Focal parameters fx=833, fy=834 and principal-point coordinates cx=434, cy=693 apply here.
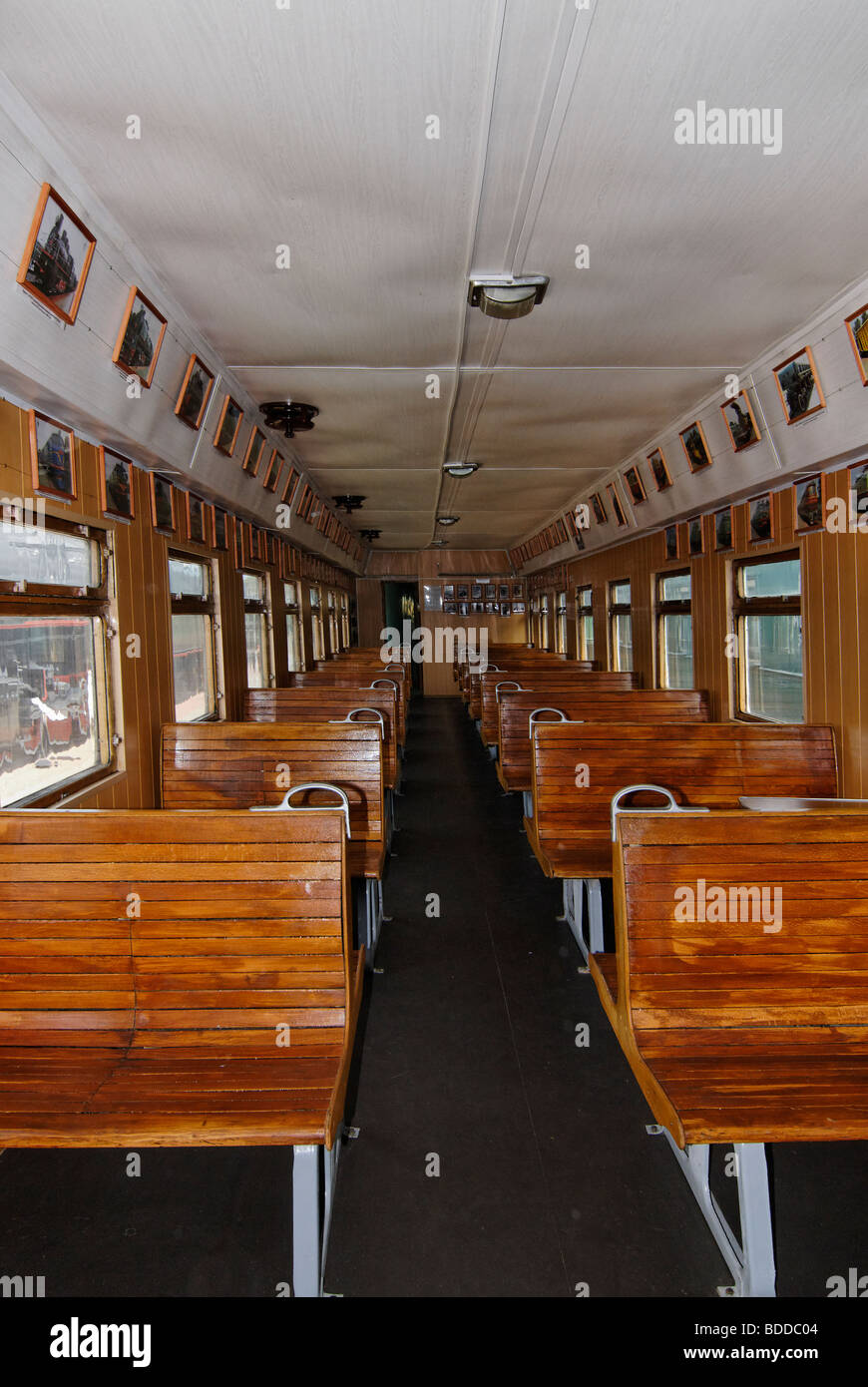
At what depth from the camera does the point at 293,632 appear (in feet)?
34.0

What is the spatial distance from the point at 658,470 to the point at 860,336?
3.55m

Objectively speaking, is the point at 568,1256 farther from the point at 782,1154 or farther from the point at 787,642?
the point at 787,642

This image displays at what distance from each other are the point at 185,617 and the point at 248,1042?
3.96 m

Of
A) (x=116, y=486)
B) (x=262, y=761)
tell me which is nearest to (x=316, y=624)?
(x=262, y=761)

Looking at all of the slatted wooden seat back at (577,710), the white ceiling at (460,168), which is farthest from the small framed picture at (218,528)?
the slatted wooden seat back at (577,710)

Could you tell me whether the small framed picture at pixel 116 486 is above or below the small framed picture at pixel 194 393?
below

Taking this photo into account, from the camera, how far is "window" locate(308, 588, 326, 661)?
40.1ft

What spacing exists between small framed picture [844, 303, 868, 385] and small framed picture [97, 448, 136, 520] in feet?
11.4

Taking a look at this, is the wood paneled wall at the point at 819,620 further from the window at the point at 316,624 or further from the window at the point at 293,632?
the window at the point at 316,624

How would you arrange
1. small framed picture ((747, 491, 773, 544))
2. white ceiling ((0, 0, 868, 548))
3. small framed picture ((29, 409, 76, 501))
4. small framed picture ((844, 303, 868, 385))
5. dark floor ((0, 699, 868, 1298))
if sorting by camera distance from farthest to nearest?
1. small framed picture ((747, 491, 773, 544))
2. small framed picture ((844, 303, 868, 385))
3. small framed picture ((29, 409, 76, 501))
4. dark floor ((0, 699, 868, 1298))
5. white ceiling ((0, 0, 868, 548))

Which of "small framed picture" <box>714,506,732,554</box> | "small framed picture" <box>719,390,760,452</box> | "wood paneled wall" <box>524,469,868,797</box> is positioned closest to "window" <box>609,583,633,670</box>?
"wood paneled wall" <box>524,469,868,797</box>

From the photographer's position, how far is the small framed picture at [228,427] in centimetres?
520

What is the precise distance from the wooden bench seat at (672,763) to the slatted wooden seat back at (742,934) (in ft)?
6.30

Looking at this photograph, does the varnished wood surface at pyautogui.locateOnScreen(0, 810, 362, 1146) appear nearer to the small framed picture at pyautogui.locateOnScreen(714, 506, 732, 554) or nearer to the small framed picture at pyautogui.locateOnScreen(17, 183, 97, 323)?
the small framed picture at pyautogui.locateOnScreen(17, 183, 97, 323)
